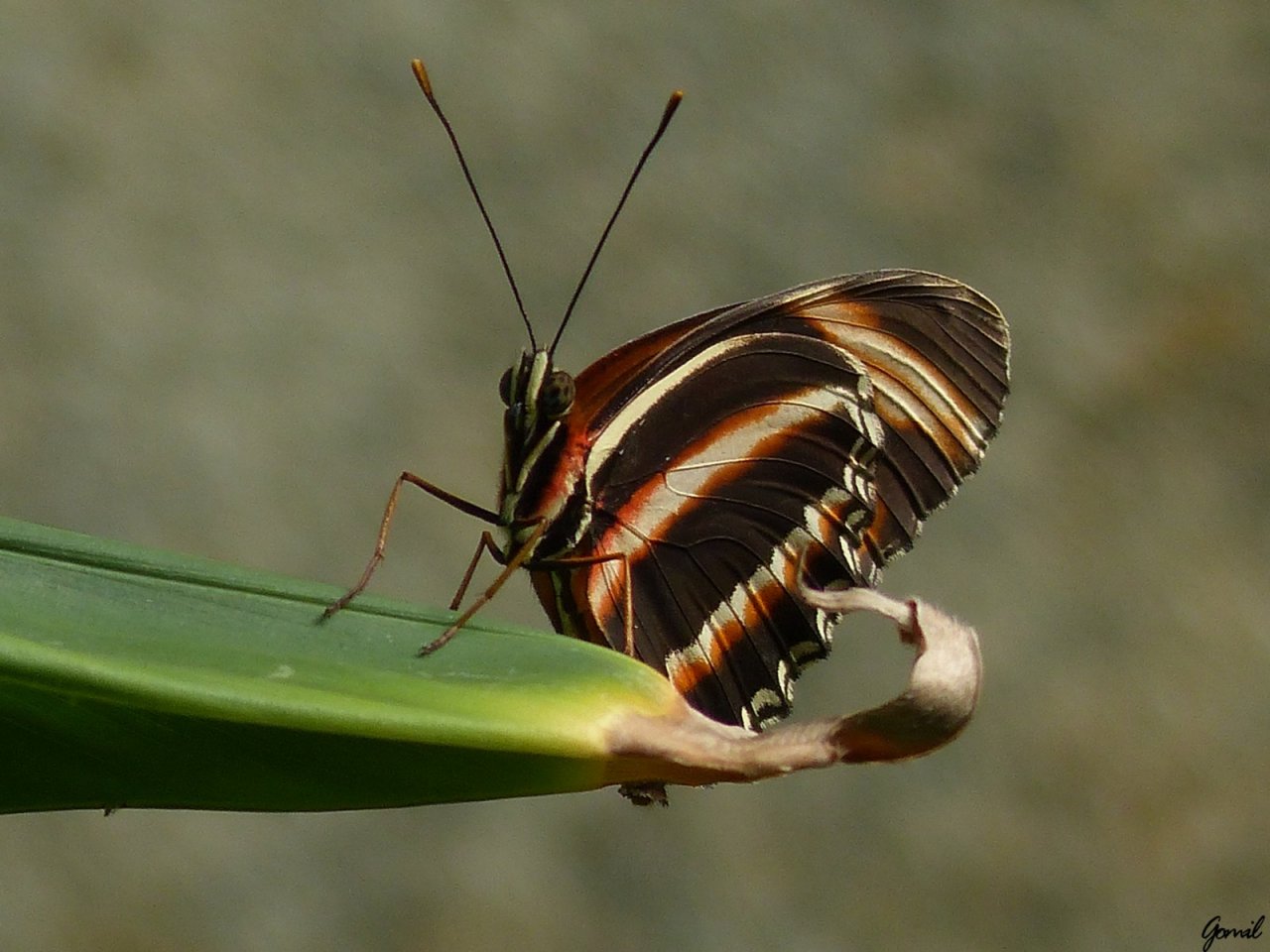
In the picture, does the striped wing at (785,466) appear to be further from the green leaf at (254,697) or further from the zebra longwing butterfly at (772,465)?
the green leaf at (254,697)

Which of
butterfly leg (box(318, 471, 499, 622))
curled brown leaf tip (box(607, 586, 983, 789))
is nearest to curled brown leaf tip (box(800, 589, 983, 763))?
curled brown leaf tip (box(607, 586, 983, 789))

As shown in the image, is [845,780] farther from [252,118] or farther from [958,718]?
[958,718]

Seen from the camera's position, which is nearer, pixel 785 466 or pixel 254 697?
pixel 254 697

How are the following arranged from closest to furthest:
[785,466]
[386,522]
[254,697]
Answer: [254,697]
[386,522]
[785,466]

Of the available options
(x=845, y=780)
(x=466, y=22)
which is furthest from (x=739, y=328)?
(x=466, y=22)

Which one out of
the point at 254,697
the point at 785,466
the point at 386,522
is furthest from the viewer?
the point at 785,466

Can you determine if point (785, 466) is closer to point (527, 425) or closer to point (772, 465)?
point (772, 465)

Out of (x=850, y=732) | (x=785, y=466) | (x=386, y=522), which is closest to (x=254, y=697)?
(x=850, y=732)
